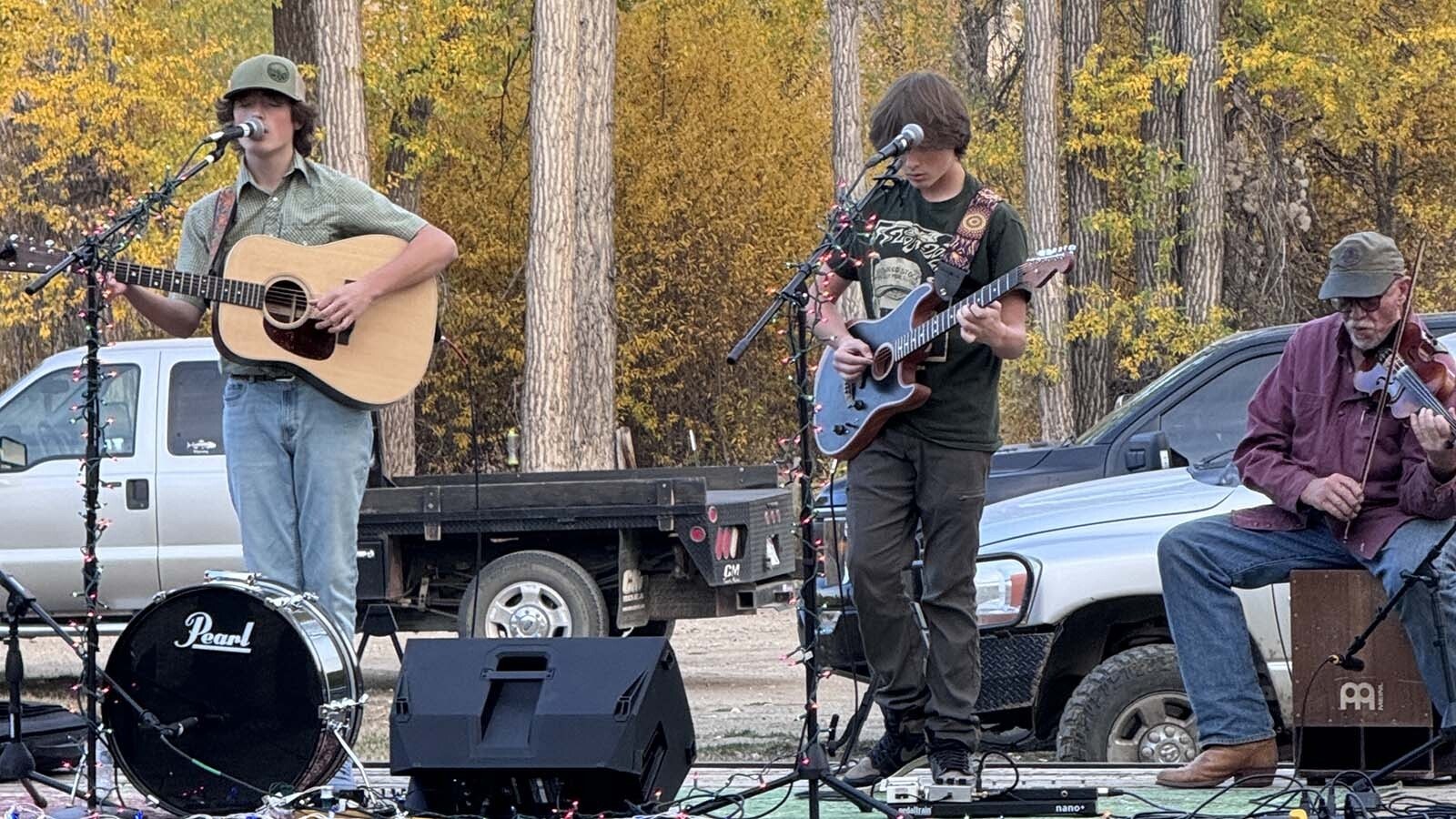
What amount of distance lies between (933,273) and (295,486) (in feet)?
6.49

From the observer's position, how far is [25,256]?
5.83 metres

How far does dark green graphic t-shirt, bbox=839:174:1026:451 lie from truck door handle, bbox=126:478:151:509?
6.34 meters

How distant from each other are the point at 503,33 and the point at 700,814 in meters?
19.6

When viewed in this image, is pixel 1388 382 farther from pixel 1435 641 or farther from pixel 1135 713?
pixel 1135 713

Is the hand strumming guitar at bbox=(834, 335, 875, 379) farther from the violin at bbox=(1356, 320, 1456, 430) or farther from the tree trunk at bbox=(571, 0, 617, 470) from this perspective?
the tree trunk at bbox=(571, 0, 617, 470)

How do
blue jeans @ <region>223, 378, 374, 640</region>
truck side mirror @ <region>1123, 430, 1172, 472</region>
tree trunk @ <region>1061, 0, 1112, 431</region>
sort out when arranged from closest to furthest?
blue jeans @ <region>223, 378, 374, 640</region> → truck side mirror @ <region>1123, 430, 1172, 472</region> → tree trunk @ <region>1061, 0, 1112, 431</region>

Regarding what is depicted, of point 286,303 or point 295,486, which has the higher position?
point 286,303

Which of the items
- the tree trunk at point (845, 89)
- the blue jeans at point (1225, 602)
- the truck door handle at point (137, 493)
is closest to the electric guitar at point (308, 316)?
the blue jeans at point (1225, 602)

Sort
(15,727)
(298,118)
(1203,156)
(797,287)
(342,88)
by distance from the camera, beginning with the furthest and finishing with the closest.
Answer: (1203,156) → (342,88) → (298,118) → (15,727) → (797,287)

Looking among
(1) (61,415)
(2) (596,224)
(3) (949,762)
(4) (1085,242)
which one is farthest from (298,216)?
(4) (1085,242)

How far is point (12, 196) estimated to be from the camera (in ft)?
61.8

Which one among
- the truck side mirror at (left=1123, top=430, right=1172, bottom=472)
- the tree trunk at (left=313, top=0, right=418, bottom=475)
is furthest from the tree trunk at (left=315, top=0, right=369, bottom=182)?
the truck side mirror at (left=1123, top=430, right=1172, bottom=472)

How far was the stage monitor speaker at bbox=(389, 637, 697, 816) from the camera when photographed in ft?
17.1

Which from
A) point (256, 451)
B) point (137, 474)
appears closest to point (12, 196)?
point (137, 474)
